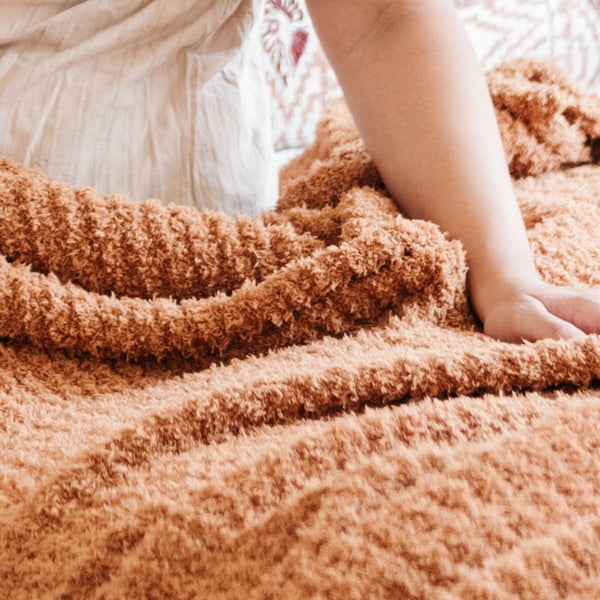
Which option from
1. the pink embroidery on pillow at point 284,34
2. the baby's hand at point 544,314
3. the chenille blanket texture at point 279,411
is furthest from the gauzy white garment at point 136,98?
the pink embroidery on pillow at point 284,34

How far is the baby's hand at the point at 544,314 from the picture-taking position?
1.57 feet

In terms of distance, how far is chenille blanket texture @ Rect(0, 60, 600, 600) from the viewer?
27 centimetres

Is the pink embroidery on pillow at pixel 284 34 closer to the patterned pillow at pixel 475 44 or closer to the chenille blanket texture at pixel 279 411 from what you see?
the patterned pillow at pixel 475 44

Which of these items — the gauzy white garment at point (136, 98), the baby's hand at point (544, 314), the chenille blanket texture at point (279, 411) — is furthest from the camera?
the gauzy white garment at point (136, 98)

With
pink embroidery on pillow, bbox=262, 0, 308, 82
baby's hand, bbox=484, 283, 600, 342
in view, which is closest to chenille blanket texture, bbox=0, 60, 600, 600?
baby's hand, bbox=484, 283, 600, 342

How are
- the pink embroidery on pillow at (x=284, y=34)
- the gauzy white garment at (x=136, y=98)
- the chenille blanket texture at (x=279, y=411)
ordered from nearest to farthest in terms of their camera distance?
the chenille blanket texture at (x=279, y=411) → the gauzy white garment at (x=136, y=98) → the pink embroidery on pillow at (x=284, y=34)

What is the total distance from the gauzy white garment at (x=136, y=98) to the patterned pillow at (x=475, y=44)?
1.48 ft

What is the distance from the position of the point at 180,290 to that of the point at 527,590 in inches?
13.9

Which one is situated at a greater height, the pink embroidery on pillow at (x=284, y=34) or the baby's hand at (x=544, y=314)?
the pink embroidery on pillow at (x=284, y=34)

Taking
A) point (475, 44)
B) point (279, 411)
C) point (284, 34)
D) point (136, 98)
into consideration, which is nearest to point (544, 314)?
point (279, 411)

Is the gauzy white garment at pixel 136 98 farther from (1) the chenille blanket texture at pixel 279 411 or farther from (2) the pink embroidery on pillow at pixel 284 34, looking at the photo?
(2) the pink embroidery on pillow at pixel 284 34

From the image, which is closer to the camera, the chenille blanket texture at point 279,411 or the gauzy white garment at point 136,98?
the chenille blanket texture at point 279,411

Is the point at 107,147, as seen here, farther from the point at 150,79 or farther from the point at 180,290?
the point at 180,290

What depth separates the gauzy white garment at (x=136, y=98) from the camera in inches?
27.1
